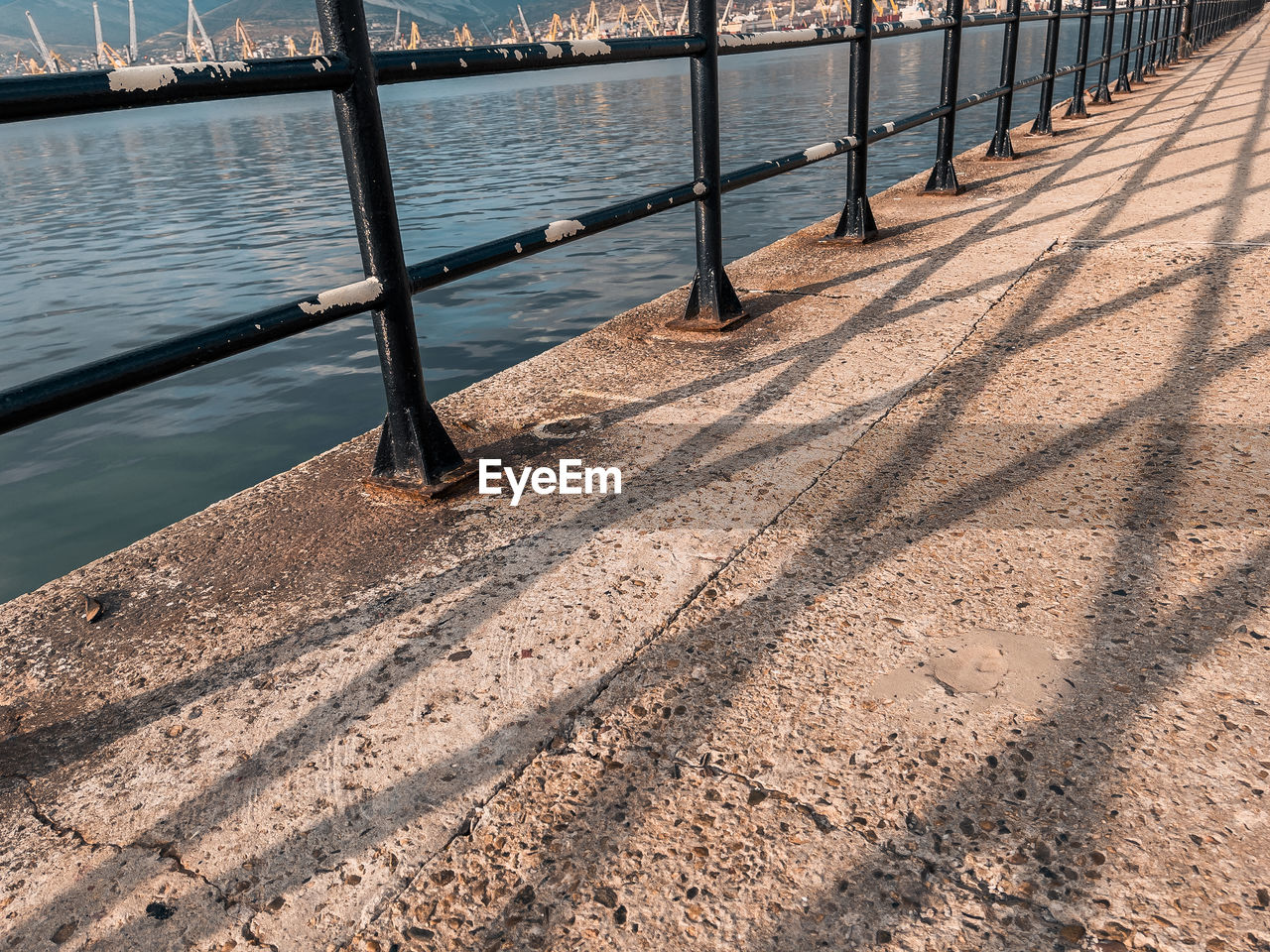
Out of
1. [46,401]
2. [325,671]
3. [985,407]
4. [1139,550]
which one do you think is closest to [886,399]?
[985,407]

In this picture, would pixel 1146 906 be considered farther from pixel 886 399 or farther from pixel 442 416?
pixel 442 416

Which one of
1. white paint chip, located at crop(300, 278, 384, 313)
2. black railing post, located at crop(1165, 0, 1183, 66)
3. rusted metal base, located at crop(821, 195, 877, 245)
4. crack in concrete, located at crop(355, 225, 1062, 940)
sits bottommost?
crack in concrete, located at crop(355, 225, 1062, 940)

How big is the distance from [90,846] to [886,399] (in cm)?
209

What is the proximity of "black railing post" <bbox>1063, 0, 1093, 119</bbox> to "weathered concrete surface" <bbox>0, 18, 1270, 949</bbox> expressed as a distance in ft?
24.4

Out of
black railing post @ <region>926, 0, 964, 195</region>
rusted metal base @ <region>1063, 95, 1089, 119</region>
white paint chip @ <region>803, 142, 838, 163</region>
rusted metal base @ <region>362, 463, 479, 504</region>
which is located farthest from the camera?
rusted metal base @ <region>1063, 95, 1089, 119</region>

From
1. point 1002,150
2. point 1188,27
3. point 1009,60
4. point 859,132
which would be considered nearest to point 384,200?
point 859,132

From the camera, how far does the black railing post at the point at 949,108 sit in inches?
201

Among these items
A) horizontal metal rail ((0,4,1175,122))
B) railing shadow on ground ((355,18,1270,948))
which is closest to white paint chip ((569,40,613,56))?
horizontal metal rail ((0,4,1175,122))

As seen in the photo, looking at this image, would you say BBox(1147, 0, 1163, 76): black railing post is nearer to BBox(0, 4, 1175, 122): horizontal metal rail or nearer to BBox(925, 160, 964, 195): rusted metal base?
BBox(925, 160, 964, 195): rusted metal base

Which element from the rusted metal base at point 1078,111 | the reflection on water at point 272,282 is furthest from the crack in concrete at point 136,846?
the rusted metal base at point 1078,111

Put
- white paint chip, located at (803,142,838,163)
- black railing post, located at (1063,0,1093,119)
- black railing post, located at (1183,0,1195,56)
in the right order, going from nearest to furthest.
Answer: white paint chip, located at (803,142,838,163) → black railing post, located at (1063,0,1093,119) → black railing post, located at (1183,0,1195,56)

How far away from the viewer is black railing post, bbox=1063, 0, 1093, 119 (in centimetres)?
873

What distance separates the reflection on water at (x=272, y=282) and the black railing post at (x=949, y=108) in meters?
1.85

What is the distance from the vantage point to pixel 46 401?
1568 mm
